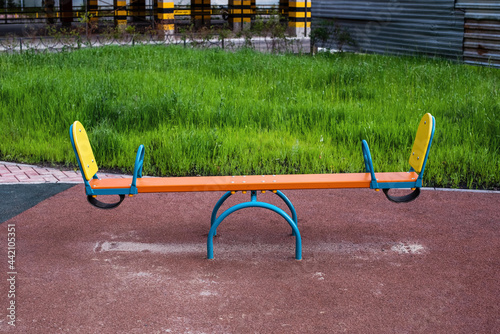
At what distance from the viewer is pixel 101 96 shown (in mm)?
10031

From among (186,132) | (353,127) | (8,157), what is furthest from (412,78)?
(8,157)

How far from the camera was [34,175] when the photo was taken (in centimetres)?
753

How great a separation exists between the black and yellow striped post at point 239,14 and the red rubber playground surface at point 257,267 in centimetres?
2769

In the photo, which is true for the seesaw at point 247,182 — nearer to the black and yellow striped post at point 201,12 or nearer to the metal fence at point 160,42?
the metal fence at point 160,42

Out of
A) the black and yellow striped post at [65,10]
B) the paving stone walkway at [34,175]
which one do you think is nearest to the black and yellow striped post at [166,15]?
the black and yellow striped post at [65,10]

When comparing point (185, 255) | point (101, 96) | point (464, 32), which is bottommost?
point (185, 255)

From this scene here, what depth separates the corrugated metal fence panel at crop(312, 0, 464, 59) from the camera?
1723 centimetres

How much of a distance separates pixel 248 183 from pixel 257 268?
0.70 m

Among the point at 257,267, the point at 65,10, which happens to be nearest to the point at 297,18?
the point at 65,10

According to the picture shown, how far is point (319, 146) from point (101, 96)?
13.0ft

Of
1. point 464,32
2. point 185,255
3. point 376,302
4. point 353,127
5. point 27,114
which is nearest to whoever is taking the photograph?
point 376,302

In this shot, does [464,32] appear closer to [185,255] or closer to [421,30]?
[421,30]

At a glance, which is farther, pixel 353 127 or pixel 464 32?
pixel 464 32

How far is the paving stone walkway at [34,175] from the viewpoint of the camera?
23.9 feet
